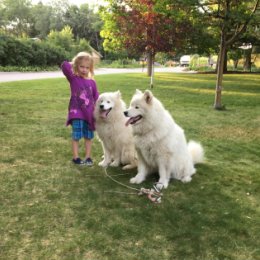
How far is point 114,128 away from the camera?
481 centimetres

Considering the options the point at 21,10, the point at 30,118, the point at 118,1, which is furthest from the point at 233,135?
the point at 21,10

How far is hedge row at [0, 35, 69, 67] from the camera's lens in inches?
1154

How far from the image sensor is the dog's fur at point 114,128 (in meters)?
4.74

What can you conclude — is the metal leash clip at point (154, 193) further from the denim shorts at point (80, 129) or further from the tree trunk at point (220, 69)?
the tree trunk at point (220, 69)

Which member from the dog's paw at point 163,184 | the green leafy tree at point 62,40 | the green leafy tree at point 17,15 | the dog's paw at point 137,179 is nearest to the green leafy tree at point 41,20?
the green leafy tree at point 17,15

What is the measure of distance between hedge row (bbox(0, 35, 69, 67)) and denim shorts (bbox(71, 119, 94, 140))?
26.2m

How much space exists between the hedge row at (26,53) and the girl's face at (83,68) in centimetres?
2621

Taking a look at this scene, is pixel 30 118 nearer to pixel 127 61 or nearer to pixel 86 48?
pixel 86 48

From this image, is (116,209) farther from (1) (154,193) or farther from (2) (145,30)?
(2) (145,30)

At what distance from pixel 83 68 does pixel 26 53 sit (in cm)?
2844

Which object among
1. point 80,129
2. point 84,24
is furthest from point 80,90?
point 84,24

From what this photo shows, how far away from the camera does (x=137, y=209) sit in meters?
3.62

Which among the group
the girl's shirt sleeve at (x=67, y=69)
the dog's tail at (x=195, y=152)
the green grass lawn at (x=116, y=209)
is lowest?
the green grass lawn at (x=116, y=209)

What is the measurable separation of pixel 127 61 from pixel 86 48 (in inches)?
465
